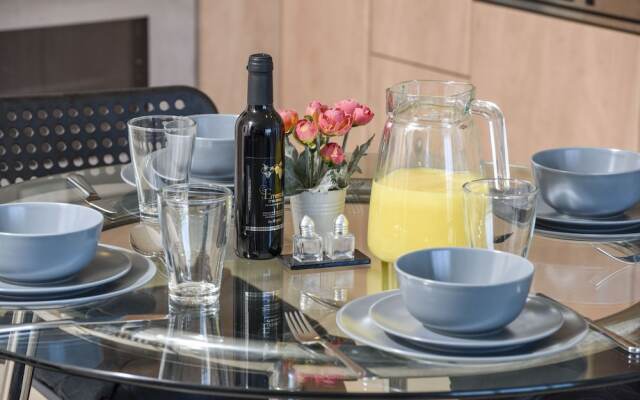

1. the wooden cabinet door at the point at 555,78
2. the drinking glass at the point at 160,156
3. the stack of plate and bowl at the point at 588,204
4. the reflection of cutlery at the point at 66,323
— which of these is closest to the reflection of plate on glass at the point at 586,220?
the stack of plate and bowl at the point at 588,204

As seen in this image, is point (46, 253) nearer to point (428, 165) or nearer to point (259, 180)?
point (259, 180)

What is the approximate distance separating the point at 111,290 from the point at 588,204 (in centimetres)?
64

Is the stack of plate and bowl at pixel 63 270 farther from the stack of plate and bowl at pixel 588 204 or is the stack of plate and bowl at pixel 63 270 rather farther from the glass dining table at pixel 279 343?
the stack of plate and bowl at pixel 588 204

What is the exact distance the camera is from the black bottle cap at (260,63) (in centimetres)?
123

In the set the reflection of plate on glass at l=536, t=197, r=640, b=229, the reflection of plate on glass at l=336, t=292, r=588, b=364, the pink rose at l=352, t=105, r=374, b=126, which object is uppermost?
the pink rose at l=352, t=105, r=374, b=126

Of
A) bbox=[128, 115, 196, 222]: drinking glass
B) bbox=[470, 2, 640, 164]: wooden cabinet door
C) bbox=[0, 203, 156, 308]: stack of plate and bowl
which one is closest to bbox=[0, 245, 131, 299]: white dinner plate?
bbox=[0, 203, 156, 308]: stack of plate and bowl

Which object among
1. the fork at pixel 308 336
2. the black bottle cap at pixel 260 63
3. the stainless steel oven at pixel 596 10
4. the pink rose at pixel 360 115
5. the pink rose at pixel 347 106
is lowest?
the fork at pixel 308 336

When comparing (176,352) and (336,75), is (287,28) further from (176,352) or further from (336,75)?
(176,352)

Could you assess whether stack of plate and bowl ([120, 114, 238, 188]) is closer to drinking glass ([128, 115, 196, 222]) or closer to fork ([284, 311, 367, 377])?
drinking glass ([128, 115, 196, 222])

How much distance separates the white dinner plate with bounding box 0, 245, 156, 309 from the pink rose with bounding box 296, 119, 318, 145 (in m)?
0.25

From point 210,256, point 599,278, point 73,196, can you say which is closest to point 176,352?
point 210,256

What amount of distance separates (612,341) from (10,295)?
2.00 ft

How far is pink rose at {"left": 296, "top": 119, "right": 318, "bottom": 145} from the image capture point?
136cm

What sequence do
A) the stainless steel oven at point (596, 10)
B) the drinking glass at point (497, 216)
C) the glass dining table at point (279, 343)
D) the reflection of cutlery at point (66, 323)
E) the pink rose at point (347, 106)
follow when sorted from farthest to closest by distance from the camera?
1. the stainless steel oven at point (596, 10)
2. the pink rose at point (347, 106)
3. the drinking glass at point (497, 216)
4. the reflection of cutlery at point (66, 323)
5. the glass dining table at point (279, 343)
